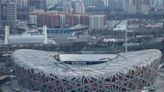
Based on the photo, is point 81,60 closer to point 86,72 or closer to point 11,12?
point 86,72

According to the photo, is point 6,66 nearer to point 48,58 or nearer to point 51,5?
point 48,58

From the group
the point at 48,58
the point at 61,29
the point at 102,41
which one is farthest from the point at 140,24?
the point at 48,58

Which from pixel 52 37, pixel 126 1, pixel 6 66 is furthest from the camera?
pixel 126 1

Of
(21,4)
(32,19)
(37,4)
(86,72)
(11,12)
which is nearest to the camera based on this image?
(86,72)

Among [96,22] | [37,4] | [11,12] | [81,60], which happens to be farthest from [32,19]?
[81,60]

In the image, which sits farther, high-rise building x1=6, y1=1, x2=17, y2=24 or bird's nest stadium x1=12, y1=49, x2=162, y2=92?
high-rise building x1=6, y1=1, x2=17, y2=24

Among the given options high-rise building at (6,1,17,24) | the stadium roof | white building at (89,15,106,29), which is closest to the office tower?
high-rise building at (6,1,17,24)

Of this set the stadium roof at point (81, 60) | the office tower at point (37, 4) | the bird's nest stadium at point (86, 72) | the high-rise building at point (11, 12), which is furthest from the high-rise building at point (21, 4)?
the bird's nest stadium at point (86, 72)

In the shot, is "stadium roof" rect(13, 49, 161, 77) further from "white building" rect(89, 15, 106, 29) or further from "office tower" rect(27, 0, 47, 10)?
"office tower" rect(27, 0, 47, 10)
